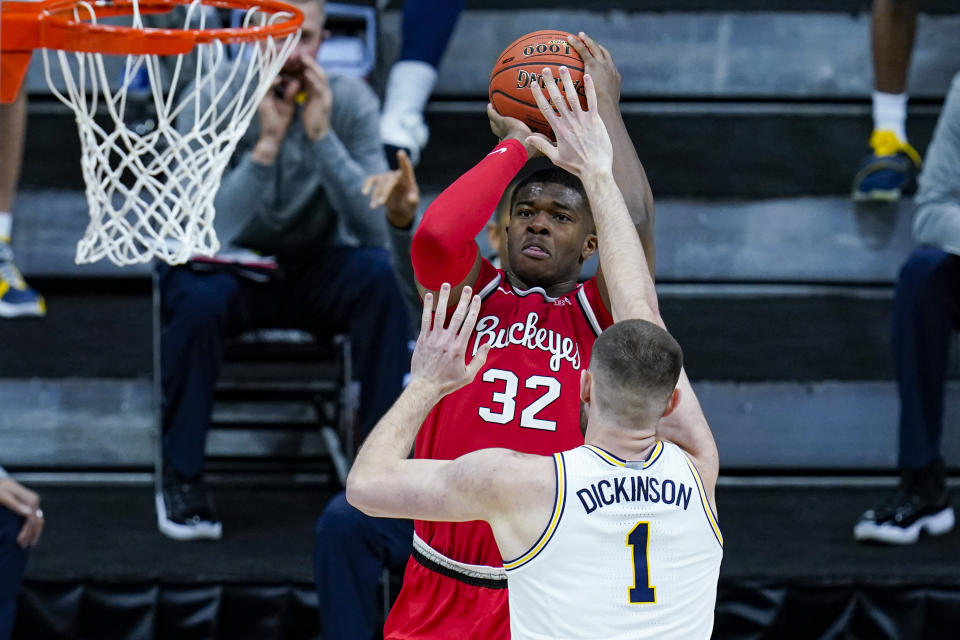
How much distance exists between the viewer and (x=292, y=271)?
15.6 feet

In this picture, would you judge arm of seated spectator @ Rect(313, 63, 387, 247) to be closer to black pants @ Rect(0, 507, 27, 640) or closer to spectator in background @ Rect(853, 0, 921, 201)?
black pants @ Rect(0, 507, 27, 640)

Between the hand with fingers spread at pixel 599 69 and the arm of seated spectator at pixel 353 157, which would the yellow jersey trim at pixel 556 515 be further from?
Answer: the arm of seated spectator at pixel 353 157

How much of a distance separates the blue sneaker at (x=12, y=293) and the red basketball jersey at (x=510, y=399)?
89.5 inches

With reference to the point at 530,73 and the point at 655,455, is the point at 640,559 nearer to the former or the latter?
the point at 655,455

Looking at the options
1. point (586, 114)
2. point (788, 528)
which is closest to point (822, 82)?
point (788, 528)

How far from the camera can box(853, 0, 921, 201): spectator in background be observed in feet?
16.9

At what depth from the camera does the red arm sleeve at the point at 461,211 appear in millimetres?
2670

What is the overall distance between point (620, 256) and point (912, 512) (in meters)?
2.33

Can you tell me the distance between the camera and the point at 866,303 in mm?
5410

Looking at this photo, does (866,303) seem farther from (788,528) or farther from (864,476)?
(788,528)

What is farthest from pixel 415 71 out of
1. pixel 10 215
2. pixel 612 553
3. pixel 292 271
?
pixel 612 553

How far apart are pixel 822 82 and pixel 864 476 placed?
188 centimetres

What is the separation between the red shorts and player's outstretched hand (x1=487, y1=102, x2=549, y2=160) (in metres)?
1.05

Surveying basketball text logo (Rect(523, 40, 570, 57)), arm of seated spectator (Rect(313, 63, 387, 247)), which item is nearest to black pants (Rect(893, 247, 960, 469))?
arm of seated spectator (Rect(313, 63, 387, 247))
